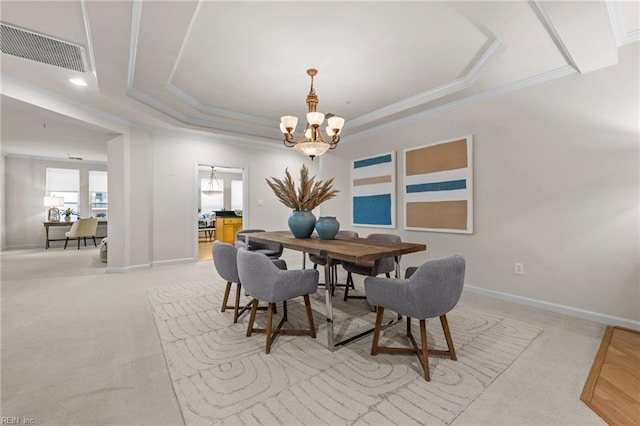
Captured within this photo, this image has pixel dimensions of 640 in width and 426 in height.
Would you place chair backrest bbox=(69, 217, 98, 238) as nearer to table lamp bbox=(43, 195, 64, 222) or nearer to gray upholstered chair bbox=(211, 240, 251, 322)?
table lamp bbox=(43, 195, 64, 222)

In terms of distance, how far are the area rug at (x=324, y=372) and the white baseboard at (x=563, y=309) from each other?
0.70 m

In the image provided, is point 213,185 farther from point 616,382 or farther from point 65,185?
point 616,382

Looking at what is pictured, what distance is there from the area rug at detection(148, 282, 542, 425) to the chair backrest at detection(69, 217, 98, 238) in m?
6.31

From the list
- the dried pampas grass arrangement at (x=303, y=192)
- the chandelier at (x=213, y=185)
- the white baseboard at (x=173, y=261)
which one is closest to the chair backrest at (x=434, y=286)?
the dried pampas grass arrangement at (x=303, y=192)

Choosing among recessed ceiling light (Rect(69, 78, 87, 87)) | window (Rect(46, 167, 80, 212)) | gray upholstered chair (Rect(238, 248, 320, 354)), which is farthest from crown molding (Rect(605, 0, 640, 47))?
window (Rect(46, 167, 80, 212))

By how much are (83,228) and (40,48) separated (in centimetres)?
625

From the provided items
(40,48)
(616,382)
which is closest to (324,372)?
(616,382)

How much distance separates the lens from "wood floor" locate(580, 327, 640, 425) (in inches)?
55.8

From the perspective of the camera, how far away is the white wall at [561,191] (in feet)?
8.09

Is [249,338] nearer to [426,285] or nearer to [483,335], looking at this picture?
[426,285]

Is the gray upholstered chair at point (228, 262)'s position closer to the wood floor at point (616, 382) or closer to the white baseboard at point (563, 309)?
the wood floor at point (616, 382)

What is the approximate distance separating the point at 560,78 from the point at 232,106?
406cm

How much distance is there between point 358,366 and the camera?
6.02 feet

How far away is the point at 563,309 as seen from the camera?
2.79 metres
